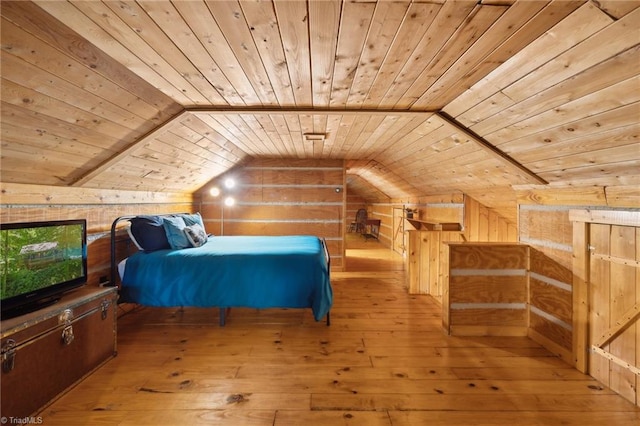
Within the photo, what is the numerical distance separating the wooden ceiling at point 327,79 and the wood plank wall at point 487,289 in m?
0.77

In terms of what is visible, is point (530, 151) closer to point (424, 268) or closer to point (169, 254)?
point (424, 268)

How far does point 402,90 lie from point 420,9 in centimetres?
84

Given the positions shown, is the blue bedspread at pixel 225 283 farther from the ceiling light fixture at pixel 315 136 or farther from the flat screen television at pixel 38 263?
the ceiling light fixture at pixel 315 136

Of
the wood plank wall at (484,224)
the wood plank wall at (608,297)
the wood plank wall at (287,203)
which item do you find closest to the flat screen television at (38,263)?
the wood plank wall at (287,203)

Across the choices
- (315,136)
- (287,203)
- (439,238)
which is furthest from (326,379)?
(287,203)

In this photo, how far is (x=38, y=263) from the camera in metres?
1.82

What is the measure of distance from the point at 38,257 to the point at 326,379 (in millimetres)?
2135

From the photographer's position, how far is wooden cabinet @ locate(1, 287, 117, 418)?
150cm

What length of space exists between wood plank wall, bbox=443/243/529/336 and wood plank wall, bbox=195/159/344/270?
2.62 m

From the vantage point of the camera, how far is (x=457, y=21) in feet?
4.30

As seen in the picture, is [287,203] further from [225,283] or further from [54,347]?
[54,347]

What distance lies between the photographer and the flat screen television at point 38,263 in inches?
64.6

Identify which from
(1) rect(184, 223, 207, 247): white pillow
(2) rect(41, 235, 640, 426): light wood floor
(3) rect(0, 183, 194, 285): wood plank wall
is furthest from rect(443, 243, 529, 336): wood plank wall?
(3) rect(0, 183, 194, 285): wood plank wall

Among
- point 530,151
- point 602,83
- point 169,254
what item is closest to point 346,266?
point 169,254
